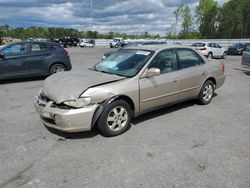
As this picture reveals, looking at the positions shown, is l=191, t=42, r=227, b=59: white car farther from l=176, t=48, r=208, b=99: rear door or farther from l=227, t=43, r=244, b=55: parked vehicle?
l=176, t=48, r=208, b=99: rear door

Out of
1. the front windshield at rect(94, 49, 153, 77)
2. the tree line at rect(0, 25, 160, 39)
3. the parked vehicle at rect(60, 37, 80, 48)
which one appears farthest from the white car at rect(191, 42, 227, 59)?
the tree line at rect(0, 25, 160, 39)

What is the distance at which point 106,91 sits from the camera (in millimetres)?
4008

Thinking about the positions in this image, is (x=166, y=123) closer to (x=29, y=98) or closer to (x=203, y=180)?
(x=203, y=180)

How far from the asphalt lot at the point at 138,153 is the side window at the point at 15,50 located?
4.12 metres

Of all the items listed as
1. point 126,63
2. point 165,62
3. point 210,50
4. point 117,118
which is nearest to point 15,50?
point 126,63

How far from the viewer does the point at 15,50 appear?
8984mm

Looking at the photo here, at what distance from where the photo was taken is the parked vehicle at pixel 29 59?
29.0 feet

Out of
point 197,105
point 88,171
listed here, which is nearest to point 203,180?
point 88,171

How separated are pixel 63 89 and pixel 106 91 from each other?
2.36ft

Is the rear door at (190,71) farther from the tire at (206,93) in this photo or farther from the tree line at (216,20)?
the tree line at (216,20)

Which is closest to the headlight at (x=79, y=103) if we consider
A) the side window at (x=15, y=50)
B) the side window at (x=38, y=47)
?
the side window at (x=15, y=50)

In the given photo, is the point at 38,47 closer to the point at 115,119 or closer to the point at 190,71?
the point at 190,71

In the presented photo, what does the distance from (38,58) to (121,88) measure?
20.6 feet

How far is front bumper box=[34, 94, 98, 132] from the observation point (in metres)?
3.77
